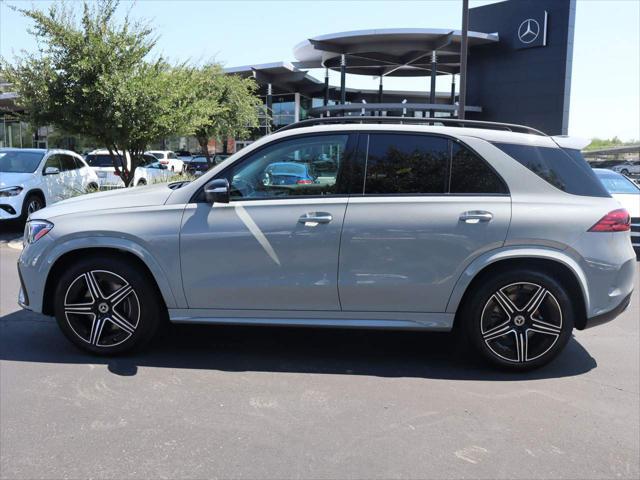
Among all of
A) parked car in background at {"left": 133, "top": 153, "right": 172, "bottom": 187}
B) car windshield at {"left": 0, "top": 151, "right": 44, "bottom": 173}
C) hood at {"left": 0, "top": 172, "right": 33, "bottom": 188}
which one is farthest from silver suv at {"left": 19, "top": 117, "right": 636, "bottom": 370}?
parked car in background at {"left": 133, "top": 153, "right": 172, "bottom": 187}

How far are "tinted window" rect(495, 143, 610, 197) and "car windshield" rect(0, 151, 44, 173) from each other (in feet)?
34.8

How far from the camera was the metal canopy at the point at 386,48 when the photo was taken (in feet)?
120

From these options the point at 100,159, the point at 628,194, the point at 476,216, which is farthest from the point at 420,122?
the point at 100,159

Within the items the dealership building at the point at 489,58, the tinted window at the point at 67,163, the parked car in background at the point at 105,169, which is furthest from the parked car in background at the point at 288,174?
the dealership building at the point at 489,58

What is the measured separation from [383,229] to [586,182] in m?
1.60

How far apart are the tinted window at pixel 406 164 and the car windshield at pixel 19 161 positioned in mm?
9845

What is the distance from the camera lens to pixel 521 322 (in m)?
4.07

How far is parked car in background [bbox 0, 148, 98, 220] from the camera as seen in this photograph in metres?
10.8

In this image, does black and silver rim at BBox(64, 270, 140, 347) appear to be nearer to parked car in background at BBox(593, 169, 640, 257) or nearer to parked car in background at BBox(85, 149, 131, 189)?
parked car in background at BBox(593, 169, 640, 257)

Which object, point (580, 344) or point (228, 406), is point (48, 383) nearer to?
point (228, 406)

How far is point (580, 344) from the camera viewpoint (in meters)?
4.95

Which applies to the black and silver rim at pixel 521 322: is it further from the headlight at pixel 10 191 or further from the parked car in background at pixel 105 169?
the parked car in background at pixel 105 169

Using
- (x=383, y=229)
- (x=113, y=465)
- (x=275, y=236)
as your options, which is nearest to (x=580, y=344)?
(x=383, y=229)

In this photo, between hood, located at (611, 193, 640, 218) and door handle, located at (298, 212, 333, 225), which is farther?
hood, located at (611, 193, 640, 218)
